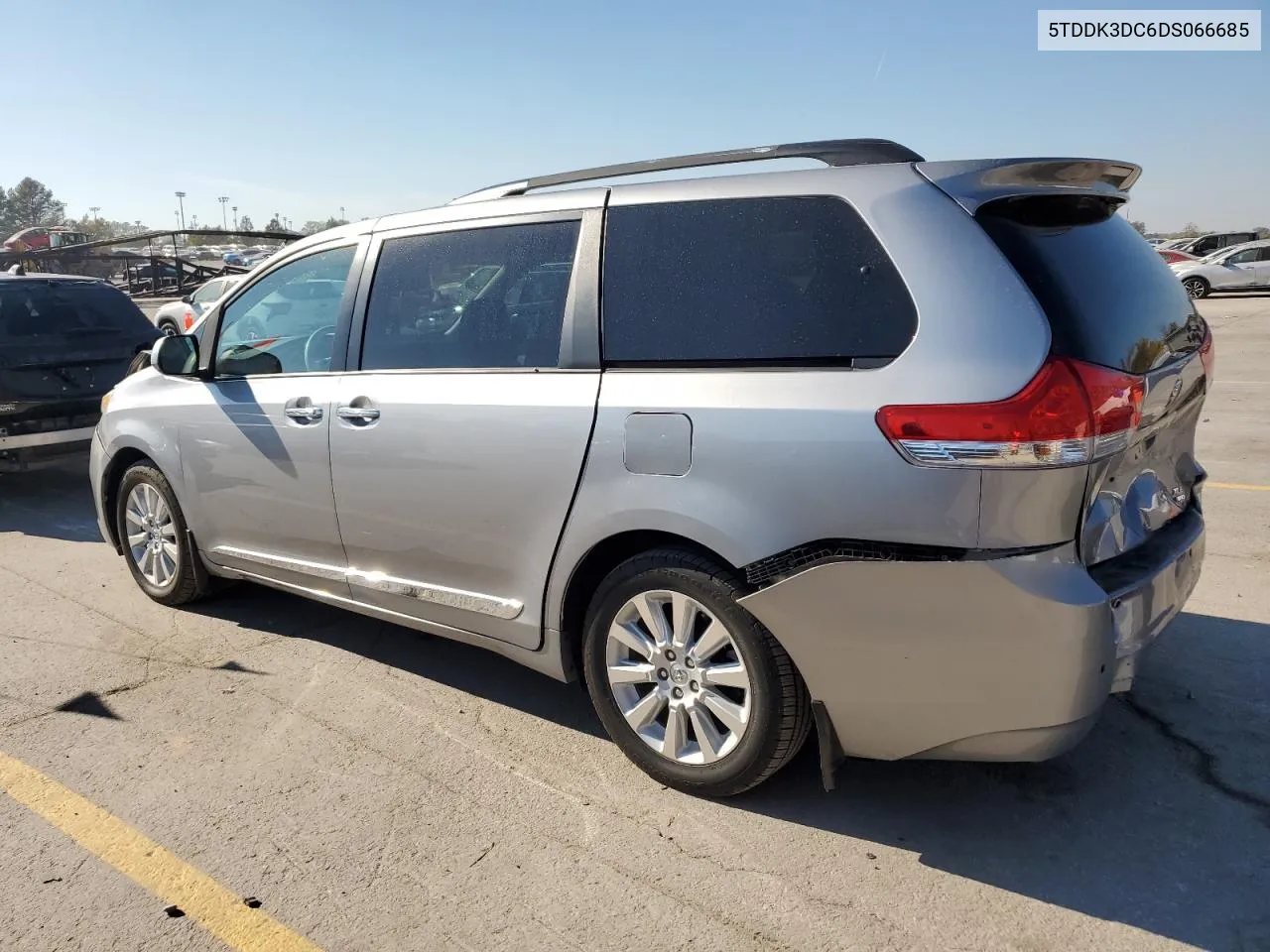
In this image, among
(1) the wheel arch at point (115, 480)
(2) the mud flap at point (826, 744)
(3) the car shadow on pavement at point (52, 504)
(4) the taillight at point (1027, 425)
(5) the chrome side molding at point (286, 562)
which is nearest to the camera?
(4) the taillight at point (1027, 425)

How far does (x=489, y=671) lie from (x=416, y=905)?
5.15 feet

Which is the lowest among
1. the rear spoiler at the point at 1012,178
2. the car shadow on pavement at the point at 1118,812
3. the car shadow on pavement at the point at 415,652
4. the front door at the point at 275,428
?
the car shadow on pavement at the point at 1118,812

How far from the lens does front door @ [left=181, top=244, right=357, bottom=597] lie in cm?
400

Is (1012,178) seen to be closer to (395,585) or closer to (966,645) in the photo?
(966,645)

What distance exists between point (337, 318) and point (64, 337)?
515cm

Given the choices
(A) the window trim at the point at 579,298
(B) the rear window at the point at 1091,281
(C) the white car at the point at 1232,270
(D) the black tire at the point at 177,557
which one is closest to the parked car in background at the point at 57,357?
(D) the black tire at the point at 177,557

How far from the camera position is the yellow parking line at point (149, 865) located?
8.29 ft

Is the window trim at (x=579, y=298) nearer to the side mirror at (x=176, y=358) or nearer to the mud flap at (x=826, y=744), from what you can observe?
the mud flap at (x=826, y=744)

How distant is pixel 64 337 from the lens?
7.88 meters

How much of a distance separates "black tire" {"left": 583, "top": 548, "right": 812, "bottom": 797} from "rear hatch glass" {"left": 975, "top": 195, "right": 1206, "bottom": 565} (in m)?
0.88

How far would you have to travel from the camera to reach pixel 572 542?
10.4ft

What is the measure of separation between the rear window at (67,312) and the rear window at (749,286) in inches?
257

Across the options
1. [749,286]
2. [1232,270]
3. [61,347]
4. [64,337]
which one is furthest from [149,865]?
[1232,270]

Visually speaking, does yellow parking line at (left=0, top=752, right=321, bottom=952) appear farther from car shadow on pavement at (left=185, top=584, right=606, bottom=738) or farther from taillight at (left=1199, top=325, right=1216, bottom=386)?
taillight at (left=1199, top=325, right=1216, bottom=386)
